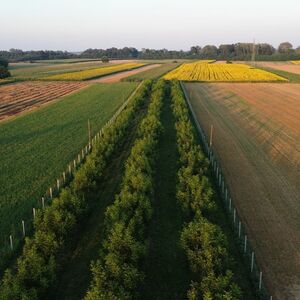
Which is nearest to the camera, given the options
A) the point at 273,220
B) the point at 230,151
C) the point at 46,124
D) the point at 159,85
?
the point at 273,220

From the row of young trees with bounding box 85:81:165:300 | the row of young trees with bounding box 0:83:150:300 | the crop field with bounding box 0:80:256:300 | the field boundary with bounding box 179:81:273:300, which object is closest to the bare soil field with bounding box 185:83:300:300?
the field boundary with bounding box 179:81:273:300

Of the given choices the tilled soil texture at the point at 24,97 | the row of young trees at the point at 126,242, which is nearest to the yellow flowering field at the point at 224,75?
the tilled soil texture at the point at 24,97

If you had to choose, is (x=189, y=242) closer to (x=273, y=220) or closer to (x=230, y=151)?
(x=273, y=220)

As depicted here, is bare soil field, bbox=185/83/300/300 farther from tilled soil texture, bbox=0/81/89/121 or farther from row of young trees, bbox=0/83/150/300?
tilled soil texture, bbox=0/81/89/121

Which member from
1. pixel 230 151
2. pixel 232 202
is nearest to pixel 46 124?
pixel 230 151

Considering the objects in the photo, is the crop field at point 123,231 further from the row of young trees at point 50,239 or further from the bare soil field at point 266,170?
the bare soil field at point 266,170

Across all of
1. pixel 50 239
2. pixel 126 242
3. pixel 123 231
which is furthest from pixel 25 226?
pixel 126 242
